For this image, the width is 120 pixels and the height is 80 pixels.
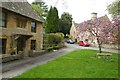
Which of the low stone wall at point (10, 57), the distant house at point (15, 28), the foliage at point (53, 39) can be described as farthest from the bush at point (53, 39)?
the low stone wall at point (10, 57)

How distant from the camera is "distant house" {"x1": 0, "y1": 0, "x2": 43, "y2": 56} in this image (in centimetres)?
2495

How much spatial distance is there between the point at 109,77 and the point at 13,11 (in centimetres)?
1522

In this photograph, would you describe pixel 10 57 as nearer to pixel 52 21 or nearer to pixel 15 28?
pixel 15 28

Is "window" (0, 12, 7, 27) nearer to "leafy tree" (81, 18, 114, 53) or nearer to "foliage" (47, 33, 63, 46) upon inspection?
"leafy tree" (81, 18, 114, 53)

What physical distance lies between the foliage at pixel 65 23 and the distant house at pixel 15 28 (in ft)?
137

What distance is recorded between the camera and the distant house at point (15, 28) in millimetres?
24953

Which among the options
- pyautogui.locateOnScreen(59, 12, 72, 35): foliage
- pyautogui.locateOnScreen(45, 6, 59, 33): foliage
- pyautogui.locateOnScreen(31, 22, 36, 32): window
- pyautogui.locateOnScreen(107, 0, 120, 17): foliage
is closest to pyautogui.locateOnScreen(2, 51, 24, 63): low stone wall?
pyautogui.locateOnScreen(31, 22, 36, 32): window

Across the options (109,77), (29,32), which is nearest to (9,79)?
(109,77)

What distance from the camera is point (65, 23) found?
81.2 m

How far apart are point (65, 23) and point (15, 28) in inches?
2141

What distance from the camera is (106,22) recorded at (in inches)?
1297

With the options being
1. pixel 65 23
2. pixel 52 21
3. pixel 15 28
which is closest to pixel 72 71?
pixel 15 28

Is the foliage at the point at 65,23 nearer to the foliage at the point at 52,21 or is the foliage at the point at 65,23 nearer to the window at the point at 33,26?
the foliage at the point at 52,21

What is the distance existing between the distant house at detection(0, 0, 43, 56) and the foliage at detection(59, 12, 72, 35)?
41689mm
